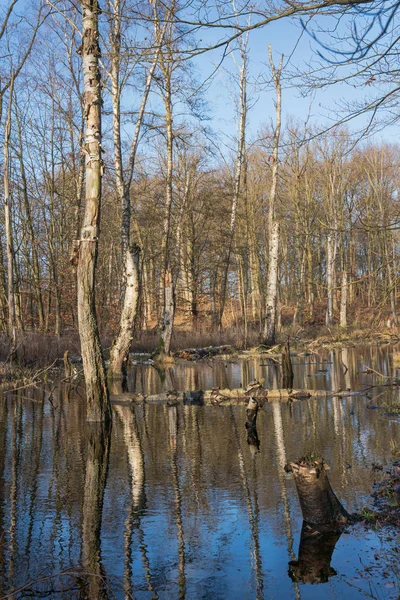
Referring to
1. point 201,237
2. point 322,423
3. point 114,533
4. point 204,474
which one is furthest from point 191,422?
point 201,237

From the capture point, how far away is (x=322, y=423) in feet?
32.7

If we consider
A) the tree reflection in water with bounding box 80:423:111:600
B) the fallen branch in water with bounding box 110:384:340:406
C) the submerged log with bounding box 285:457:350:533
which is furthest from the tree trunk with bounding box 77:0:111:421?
the submerged log with bounding box 285:457:350:533

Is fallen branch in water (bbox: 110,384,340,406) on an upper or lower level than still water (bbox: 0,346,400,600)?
upper

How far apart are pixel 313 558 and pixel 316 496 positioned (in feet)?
2.04

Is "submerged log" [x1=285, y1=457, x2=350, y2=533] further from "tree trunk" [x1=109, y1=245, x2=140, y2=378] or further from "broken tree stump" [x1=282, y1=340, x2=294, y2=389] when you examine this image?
"tree trunk" [x1=109, y1=245, x2=140, y2=378]

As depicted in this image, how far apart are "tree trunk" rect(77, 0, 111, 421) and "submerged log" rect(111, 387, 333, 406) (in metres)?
2.45

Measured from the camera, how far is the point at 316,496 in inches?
206

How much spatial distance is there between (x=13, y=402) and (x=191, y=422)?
4.86m

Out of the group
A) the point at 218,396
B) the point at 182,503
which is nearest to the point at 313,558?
the point at 182,503

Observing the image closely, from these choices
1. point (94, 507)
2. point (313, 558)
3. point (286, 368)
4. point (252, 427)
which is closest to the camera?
point (313, 558)

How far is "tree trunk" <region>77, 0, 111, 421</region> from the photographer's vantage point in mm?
10086

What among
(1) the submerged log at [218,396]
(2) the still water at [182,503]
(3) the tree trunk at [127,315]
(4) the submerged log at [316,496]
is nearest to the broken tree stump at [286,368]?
(1) the submerged log at [218,396]

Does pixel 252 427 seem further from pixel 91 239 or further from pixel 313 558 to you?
pixel 313 558

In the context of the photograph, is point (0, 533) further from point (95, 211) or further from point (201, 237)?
point (201, 237)
